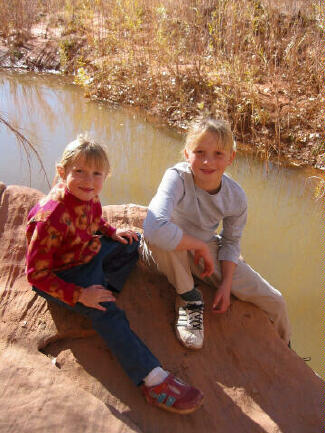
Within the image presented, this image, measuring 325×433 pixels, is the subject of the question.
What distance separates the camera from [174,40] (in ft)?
19.2

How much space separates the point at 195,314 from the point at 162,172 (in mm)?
2542

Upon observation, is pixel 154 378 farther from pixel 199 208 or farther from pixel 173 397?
pixel 199 208

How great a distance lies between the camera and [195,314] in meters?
1.93

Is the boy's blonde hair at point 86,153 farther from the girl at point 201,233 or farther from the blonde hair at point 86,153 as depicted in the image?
the girl at point 201,233

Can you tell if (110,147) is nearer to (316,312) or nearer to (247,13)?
(247,13)

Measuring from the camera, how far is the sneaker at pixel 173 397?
5.17 feet

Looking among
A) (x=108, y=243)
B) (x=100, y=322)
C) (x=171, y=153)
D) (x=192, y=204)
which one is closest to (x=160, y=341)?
(x=100, y=322)

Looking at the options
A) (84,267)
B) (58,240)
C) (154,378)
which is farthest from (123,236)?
(154,378)

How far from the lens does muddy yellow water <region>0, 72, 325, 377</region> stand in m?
3.04

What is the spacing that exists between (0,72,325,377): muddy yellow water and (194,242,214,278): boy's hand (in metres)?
1.07

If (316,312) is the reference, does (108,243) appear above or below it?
above

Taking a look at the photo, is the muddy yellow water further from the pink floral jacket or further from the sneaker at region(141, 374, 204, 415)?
the pink floral jacket

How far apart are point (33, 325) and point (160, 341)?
558 millimetres

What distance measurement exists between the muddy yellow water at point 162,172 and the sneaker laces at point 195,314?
1013 mm
